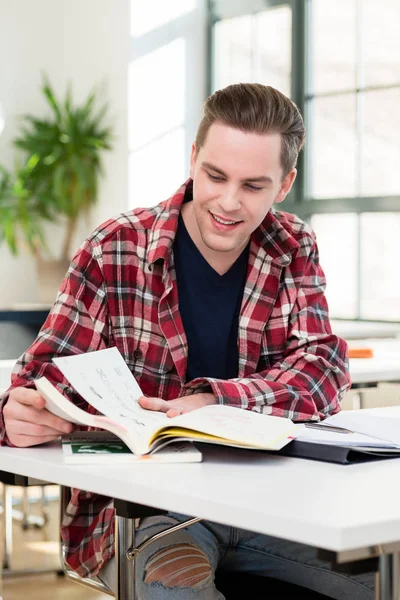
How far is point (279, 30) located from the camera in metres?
6.17

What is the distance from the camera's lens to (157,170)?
6.52m

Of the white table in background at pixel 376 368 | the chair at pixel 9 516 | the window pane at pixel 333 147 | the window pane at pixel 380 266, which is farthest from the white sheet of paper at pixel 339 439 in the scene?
the window pane at pixel 333 147

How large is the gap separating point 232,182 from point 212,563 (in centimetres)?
65

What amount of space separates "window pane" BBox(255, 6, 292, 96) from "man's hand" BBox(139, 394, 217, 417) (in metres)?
4.70

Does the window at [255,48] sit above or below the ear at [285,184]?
above

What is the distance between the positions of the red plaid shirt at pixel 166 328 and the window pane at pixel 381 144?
3.69m

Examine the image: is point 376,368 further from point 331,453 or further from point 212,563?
point 331,453

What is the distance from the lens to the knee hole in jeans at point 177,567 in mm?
1401

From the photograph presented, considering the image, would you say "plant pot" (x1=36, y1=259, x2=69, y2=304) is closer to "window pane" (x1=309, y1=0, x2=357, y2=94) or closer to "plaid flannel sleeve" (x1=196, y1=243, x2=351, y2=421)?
"window pane" (x1=309, y1=0, x2=357, y2=94)

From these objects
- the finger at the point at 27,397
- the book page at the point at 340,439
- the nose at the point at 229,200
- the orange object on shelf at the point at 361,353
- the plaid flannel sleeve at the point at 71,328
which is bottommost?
the orange object on shelf at the point at 361,353

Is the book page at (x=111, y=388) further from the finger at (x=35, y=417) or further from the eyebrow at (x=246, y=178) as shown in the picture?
the eyebrow at (x=246, y=178)

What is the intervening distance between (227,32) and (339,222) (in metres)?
1.66

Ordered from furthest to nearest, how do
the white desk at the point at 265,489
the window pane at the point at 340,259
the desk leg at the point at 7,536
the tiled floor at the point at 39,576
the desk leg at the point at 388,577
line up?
the window pane at the point at 340,259
the desk leg at the point at 7,536
the tiled floor at the point at 39,576
the desk leg at the point at 388,577
the white desk at the point at 265,489

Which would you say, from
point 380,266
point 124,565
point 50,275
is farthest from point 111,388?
point 50,275
